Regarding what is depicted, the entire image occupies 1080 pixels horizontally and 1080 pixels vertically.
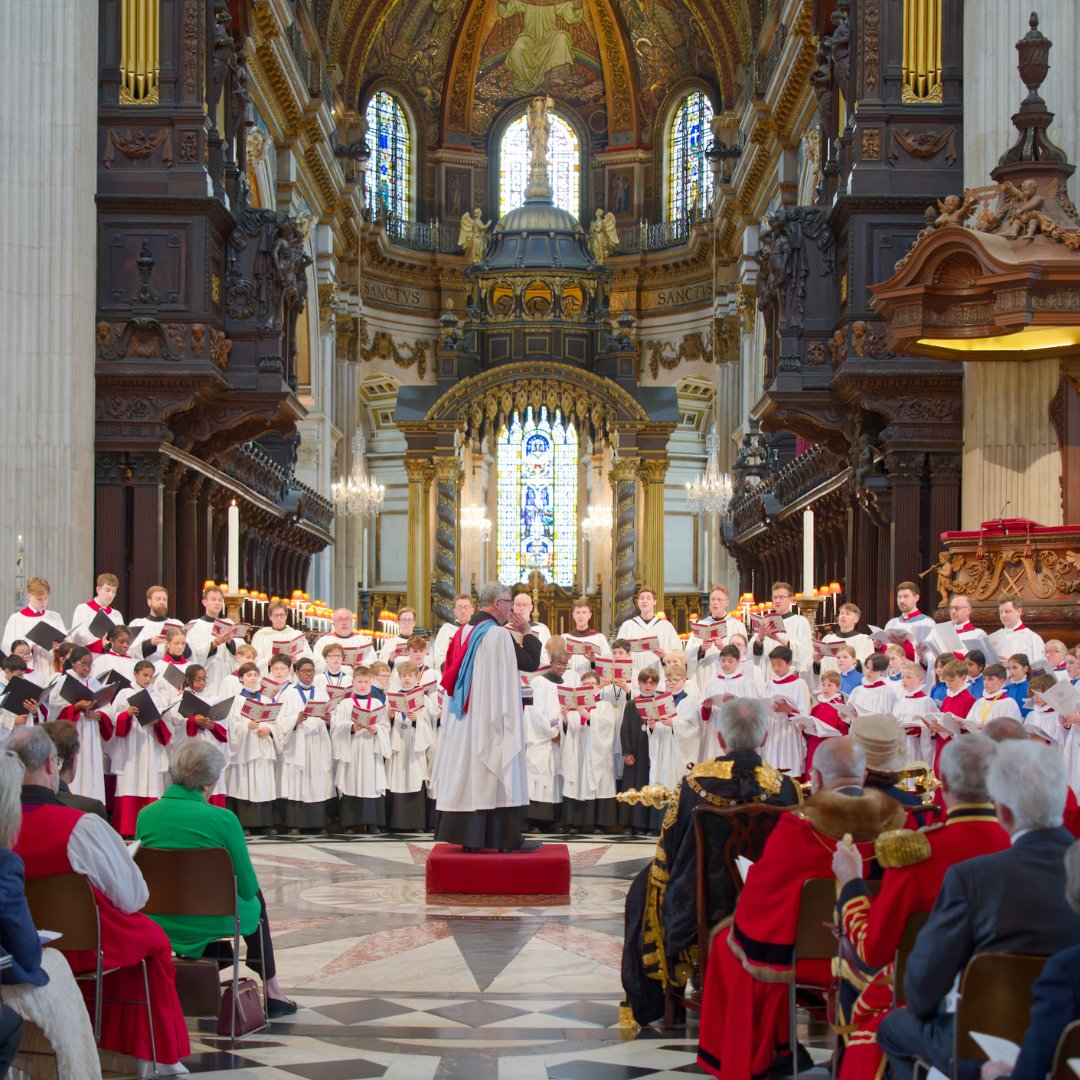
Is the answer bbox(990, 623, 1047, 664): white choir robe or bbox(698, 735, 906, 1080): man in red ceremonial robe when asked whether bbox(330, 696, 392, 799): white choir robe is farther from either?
bbox(698, 735, 906, 1080): man in red ceremonial robe

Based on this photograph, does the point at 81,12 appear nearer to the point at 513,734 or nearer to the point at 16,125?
the point at 16,125

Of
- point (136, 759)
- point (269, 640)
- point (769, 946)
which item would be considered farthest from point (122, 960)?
point (269, 640)

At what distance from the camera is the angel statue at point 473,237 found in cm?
4278

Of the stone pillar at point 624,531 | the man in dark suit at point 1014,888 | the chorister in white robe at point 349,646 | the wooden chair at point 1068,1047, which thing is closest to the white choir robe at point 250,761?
the chorister in white robe at point 349,646

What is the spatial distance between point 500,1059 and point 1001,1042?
3.04 metres

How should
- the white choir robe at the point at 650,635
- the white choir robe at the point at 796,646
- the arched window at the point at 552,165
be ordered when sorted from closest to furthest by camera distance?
the white choir robe at the point at 796,646 → the white choir robe at the point at 650,635 → the arched window at the point at 552,165

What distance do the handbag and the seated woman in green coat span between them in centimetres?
23

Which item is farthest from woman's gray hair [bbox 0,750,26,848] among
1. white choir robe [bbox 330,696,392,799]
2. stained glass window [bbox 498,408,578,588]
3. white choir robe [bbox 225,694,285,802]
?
stained glass window [bbox 498,408,578,588]

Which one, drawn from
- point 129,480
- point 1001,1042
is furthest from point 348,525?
point 1001,1042

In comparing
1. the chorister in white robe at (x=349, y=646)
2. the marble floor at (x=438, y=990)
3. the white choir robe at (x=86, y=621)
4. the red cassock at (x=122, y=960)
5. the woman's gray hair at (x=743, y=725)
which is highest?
the white choir robe at (x=86, y=621)

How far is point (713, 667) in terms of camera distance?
16.0 meters

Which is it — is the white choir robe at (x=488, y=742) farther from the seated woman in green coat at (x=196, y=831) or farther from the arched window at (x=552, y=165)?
the arched window at (x=552, y=165)

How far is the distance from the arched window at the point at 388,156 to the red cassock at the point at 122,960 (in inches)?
1465

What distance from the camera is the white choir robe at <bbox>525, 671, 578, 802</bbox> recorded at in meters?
14.9
